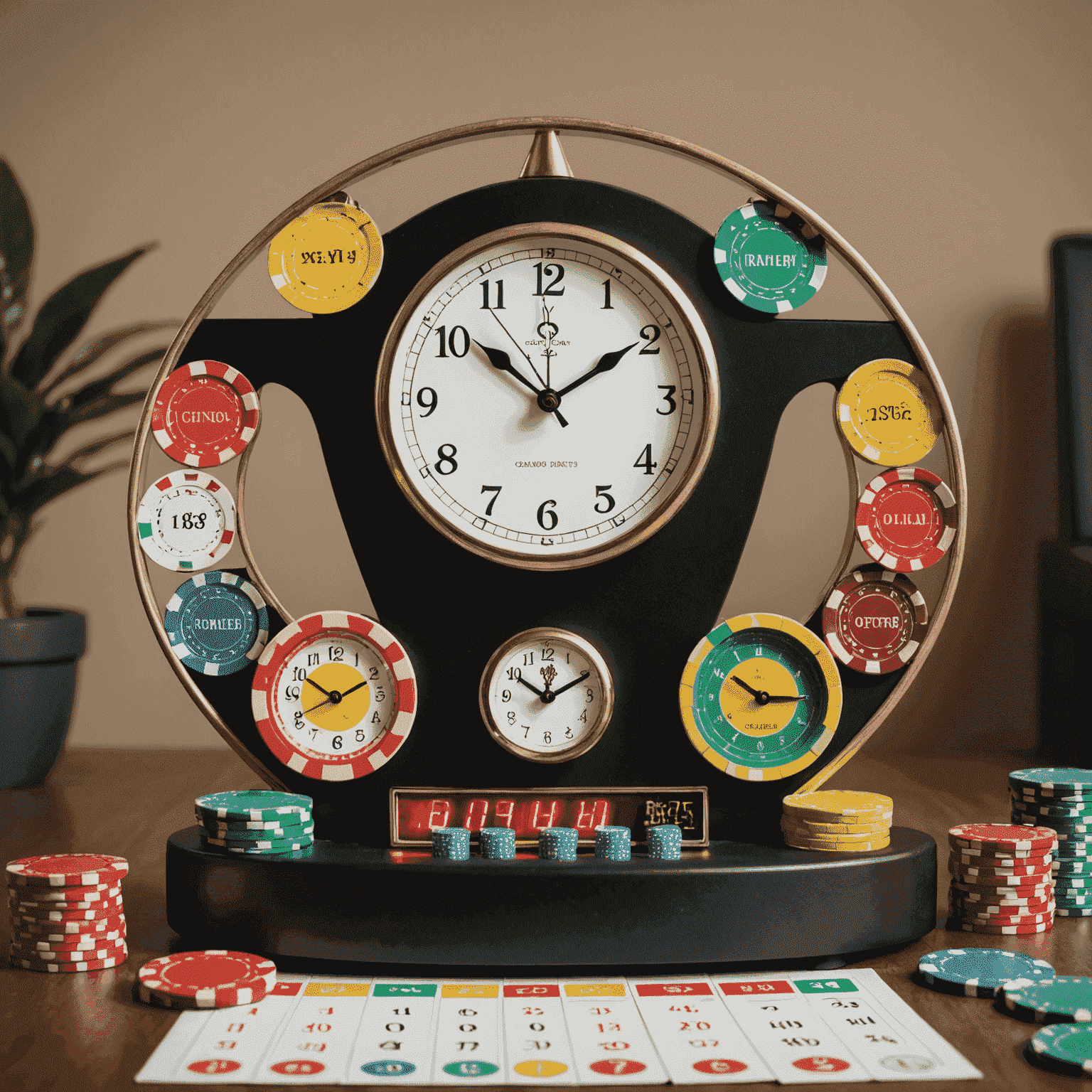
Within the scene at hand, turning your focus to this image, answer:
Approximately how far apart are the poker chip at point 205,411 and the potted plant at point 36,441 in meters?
0.97

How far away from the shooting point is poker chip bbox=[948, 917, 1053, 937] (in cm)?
127

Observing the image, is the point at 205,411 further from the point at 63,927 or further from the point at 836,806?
the point at 836,806

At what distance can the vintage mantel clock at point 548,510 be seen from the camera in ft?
4.19

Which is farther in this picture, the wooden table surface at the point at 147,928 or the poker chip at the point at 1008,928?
the poker chip at the point at 1008,928

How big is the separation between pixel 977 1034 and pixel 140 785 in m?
1.60

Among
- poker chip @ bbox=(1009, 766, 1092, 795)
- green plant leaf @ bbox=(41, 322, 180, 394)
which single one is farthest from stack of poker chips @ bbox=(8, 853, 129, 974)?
green plant leaf @ bbox=(41, 322, 180, 394)

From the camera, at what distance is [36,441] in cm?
227

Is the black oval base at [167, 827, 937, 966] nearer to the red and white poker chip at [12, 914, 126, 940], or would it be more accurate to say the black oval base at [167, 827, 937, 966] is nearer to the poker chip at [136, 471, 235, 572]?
the red and white poker chip at [12, 914, 126, 940]

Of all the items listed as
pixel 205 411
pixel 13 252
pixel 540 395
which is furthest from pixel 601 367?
pixel 13 252

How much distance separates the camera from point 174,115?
8.35 feet

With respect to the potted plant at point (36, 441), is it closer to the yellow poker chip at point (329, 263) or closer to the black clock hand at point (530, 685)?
the yellow poker chip at point (329, 263)

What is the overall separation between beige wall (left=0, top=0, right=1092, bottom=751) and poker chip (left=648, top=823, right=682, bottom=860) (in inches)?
53.7

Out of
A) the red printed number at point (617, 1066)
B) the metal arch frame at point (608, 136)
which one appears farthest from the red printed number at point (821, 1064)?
the metal arch frame at point (608, 136)

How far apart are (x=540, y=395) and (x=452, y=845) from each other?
0.49 meters
